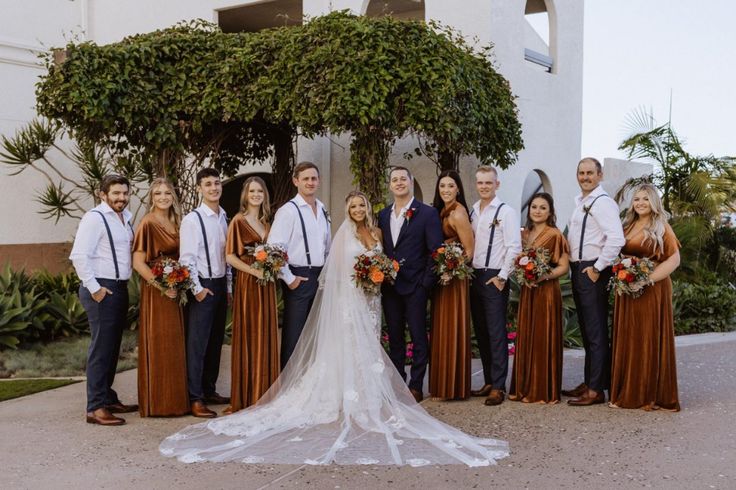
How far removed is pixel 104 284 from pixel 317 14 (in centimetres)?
770

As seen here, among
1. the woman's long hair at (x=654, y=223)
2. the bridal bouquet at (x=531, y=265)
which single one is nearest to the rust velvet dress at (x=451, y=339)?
the bridal bouquet at (x=531, y=265)

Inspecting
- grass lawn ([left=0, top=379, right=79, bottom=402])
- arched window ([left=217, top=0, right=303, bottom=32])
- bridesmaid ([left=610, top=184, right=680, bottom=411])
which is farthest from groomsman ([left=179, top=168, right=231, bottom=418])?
arched window ([left=217, top=0, right=303, bottom=32])

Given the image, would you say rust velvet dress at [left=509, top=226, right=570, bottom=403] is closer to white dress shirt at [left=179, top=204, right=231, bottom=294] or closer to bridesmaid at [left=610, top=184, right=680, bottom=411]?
bridesmaid at [left=610, top=184, right=680, bottom=411]

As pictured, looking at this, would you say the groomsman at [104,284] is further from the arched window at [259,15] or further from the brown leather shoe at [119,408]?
the arched window at [259,15]

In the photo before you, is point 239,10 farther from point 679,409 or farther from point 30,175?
point 679,409

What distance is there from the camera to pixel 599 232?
21.4 feet

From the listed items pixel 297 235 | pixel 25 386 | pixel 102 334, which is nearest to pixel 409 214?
pixel 297 235

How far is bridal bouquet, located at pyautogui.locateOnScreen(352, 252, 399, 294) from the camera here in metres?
6.13

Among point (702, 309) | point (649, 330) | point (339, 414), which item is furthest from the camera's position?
point (702, 309)

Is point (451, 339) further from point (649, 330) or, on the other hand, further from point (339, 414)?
point (649, 330)

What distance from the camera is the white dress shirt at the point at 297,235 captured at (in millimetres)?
6312

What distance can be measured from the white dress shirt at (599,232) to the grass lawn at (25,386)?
5355 millimetres

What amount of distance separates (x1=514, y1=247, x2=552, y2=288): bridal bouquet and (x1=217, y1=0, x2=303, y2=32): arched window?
8628mm

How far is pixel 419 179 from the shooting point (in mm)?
11609
